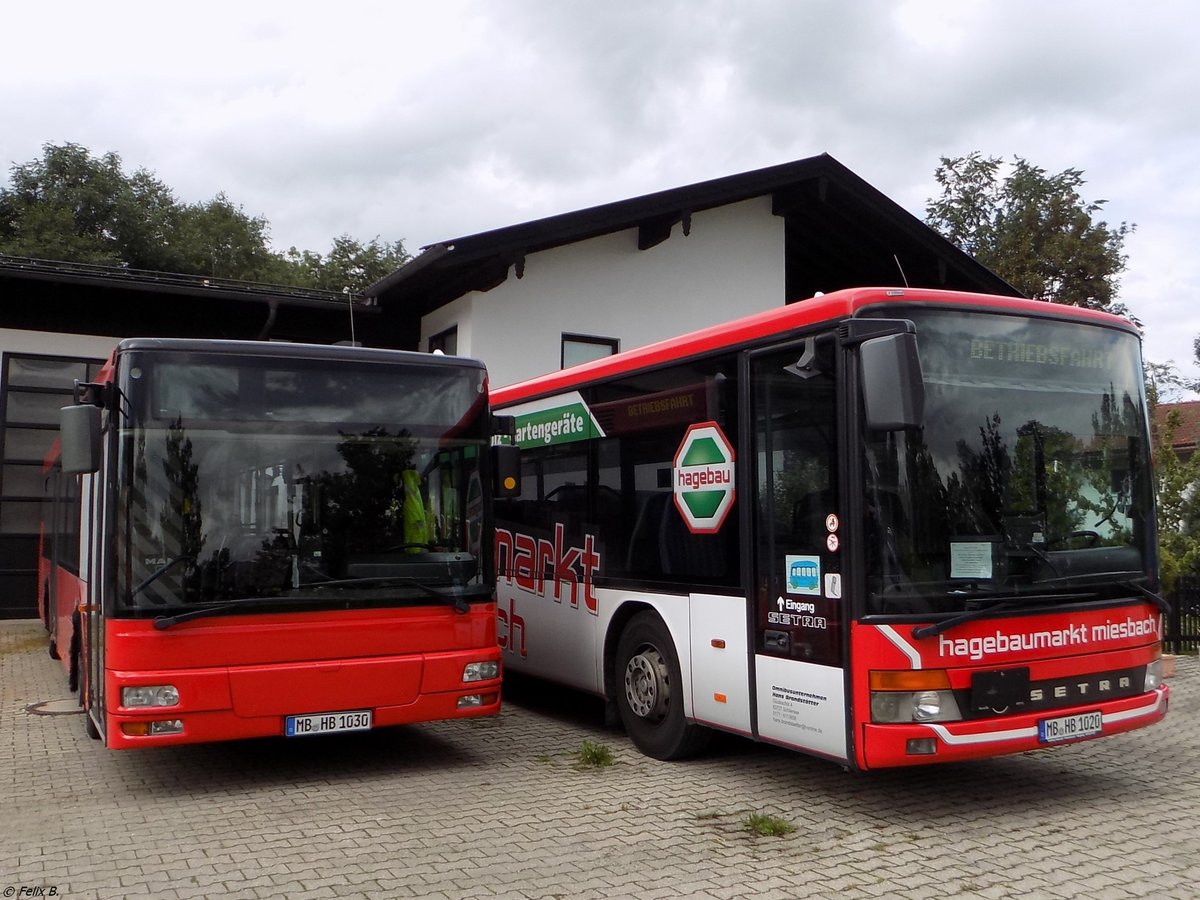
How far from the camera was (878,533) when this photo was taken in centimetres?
573

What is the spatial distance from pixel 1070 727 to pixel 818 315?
2.64 meters

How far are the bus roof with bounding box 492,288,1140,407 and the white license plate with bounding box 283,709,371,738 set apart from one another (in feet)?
10.1

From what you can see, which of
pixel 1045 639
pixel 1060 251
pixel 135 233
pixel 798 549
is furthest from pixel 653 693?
pixel 135 233

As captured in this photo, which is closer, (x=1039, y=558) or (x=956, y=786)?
(x=1039, y=558)

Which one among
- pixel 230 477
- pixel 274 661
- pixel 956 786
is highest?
pixel 230 477

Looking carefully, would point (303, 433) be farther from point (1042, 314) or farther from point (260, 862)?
point (1042, 314)

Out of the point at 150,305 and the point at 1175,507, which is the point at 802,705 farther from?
the point at 150,305

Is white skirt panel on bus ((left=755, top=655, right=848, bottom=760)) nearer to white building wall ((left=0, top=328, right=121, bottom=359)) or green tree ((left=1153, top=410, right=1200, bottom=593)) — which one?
green tree ((left=1153, top=410, right=1200, bottom=593))

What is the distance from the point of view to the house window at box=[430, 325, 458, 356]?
15.6m

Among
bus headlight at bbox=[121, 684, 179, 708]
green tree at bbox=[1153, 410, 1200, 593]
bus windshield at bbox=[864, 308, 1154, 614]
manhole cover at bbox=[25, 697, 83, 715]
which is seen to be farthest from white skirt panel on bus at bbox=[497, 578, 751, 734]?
green tree at bbox=[1153, 410, 1200, 593]

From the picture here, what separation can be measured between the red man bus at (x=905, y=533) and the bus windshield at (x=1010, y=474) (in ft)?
0.04

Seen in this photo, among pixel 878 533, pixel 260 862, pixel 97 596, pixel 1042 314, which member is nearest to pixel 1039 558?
pixel 878 533

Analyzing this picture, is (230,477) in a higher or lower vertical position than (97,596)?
higher

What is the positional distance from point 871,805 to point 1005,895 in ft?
5.21
